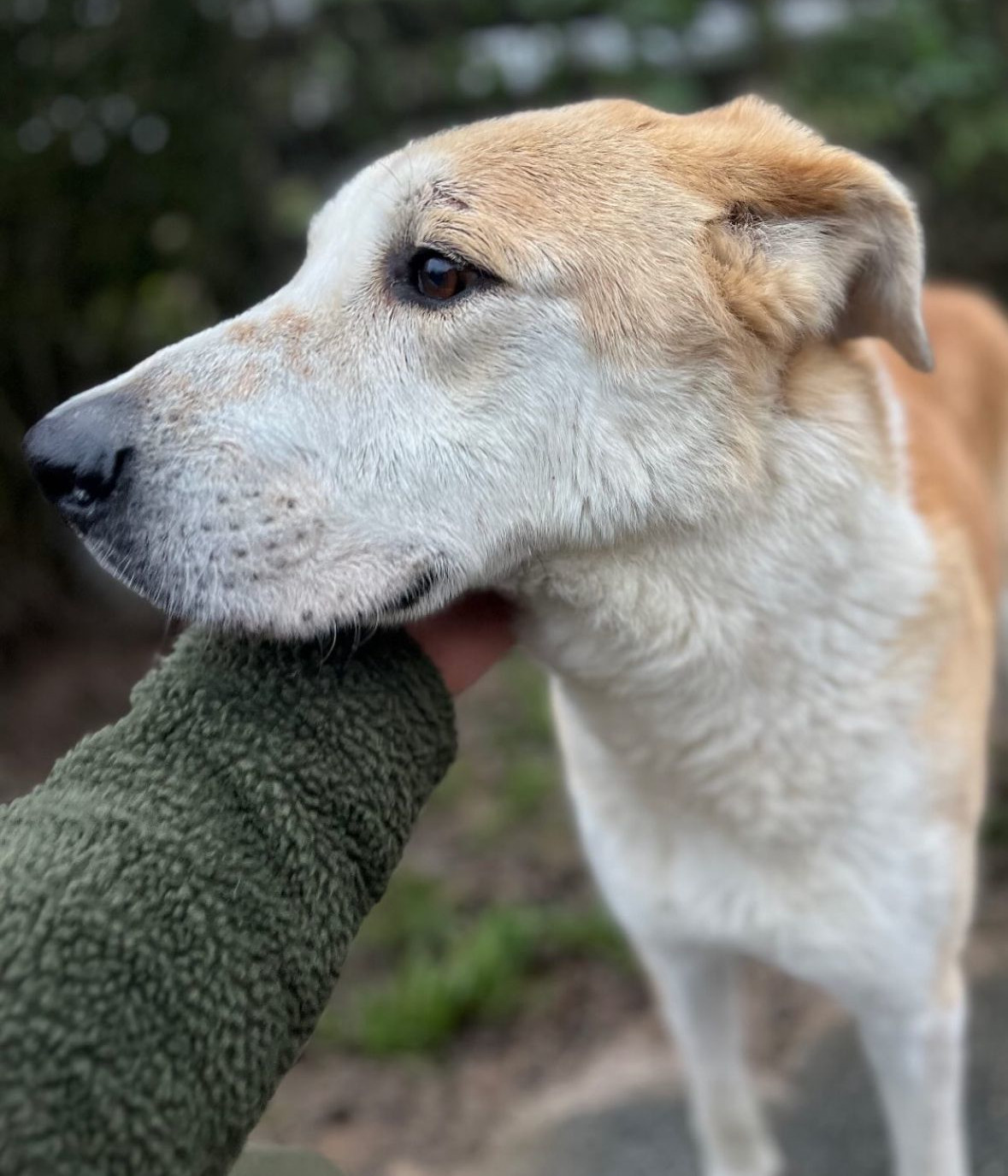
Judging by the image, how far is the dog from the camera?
1.39 metres

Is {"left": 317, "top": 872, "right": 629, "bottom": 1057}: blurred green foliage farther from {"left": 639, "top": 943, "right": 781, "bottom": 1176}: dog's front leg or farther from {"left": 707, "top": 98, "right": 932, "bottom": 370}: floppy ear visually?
{"left": 707, "top": 98, "right": 932, "bottom": 370}: floppy ear

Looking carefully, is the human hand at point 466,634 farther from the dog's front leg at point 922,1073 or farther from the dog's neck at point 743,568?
the dog's front leg at point 922,1073

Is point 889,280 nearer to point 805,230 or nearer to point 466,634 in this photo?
point 805,230

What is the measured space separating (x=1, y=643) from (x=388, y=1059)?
2.54 metres

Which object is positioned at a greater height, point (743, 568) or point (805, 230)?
point (805, 230)

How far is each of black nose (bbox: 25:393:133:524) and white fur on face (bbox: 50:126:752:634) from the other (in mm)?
25

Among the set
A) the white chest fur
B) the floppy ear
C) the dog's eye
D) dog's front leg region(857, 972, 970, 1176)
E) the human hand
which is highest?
the dog's eye

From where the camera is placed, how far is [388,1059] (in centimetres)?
276

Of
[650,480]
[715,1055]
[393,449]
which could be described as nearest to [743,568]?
[650,480]

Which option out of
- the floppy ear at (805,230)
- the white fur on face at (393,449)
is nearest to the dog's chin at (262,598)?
the white fur on face at (393,449)

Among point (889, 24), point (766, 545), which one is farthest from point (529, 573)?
point (889, 24)

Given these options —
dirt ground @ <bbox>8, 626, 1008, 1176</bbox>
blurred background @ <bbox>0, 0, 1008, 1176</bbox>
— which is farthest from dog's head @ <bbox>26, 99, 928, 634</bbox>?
blurred background @ <bbox>0, 0, 1008, 1176</bbox>

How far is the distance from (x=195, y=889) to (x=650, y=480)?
29.1 inches

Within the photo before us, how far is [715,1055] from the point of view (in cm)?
225
